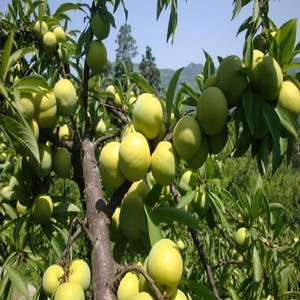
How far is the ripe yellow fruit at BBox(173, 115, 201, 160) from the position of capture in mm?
447

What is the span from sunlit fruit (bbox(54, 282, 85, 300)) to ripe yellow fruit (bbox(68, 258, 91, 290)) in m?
0.04

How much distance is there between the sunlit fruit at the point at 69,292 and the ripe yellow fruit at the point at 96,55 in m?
0.46

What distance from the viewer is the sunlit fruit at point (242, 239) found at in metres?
0.90

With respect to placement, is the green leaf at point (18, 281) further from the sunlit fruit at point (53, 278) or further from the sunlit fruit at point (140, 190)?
the sunlit fruit at point (140, 190)

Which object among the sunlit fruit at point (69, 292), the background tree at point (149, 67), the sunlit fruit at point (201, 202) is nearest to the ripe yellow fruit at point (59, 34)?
the sunlit fruit at point (201, 202)

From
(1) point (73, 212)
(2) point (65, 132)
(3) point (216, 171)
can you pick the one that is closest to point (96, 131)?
(2) point (65, 132)

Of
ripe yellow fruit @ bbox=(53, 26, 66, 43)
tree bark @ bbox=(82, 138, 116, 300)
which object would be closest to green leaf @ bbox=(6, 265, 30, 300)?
tree bark @ bbox=(82, 138, 116, 300)

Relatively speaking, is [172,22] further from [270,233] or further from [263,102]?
[270,233]

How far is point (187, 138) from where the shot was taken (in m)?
0.45

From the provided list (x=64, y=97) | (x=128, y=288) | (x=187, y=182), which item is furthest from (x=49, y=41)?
(x=128, y=288)

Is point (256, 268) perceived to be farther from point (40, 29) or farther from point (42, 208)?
point (40, 29)

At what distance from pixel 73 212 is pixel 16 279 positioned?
6.9 inches

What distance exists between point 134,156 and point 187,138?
2.7 inches

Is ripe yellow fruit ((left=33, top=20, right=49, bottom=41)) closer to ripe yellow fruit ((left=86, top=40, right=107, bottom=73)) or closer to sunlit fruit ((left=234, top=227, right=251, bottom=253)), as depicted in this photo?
ripe yellow fruit ((left=86, top=40, right=107, bottom=73))
